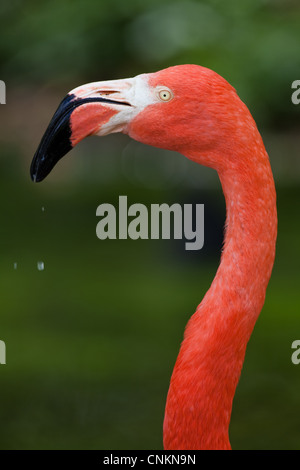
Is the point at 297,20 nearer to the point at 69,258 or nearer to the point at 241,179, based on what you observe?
the point at 69,258

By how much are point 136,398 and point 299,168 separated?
299 centimetres

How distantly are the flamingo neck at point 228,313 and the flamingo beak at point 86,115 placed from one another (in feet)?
0.81

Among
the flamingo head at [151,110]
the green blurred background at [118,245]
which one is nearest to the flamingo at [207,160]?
the flamingo head at [151,110]

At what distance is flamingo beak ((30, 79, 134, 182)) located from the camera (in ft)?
5.22

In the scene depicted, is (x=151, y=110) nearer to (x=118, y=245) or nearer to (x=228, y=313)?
(x=228, y=313)

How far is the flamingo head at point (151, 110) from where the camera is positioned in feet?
5.20

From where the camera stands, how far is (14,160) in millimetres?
5855

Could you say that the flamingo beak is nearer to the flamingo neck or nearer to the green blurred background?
the flamingo neck

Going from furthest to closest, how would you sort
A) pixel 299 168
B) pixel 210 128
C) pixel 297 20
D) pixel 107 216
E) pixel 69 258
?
pixel 297 20 → pixel 299 168 → pixel 107 216 → pixel 69 258 → pixel 210 128

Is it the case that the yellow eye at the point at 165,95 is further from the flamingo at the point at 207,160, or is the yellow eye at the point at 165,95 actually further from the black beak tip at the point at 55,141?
the black beak tip at the point at 55,141

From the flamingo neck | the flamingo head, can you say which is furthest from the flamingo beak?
the flamingo neck

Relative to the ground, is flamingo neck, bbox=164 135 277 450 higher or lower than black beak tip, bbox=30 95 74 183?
lower

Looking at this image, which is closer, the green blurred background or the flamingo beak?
the flamingo beak

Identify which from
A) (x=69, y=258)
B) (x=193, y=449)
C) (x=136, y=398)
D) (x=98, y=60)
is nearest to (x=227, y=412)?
(x=193, y=449)
